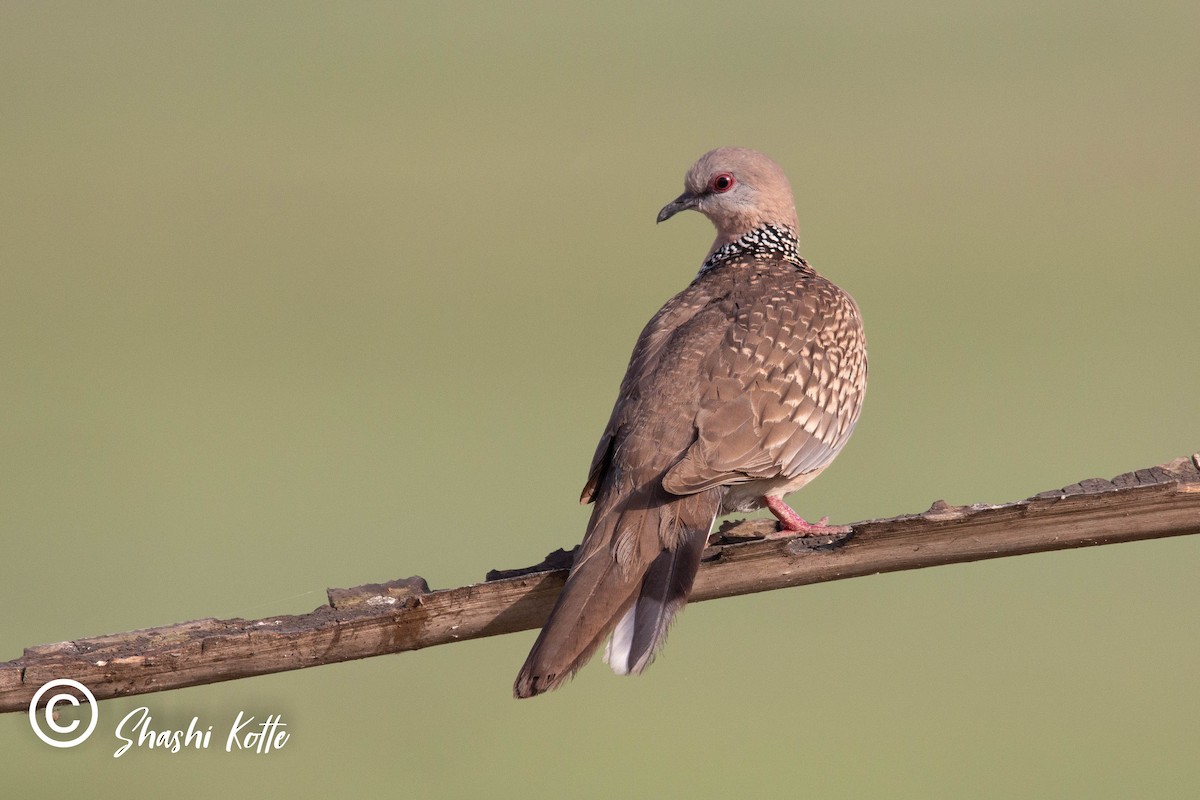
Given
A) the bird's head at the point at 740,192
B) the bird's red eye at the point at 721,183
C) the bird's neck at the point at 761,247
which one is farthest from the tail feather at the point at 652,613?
the bird's red eye at the point at 721,183

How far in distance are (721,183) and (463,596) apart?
275 cm

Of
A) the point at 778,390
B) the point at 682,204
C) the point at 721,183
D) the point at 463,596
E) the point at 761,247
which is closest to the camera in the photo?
the point at 463,596

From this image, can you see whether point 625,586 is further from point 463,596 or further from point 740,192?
point 740,192

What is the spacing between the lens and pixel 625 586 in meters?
3.40

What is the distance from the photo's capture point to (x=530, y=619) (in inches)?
136

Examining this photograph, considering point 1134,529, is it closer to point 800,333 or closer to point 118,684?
point 800,333

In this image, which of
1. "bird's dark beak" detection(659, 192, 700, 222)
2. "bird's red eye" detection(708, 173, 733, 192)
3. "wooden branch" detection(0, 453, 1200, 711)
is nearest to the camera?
"wooden branch" detection(0, 453, 1200, 711)

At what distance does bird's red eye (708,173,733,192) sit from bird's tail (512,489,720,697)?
2014 mm

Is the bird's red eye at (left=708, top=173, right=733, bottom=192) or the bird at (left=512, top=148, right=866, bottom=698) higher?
the bird's red eye at (left=708, top=173, right=733, bottom=192)

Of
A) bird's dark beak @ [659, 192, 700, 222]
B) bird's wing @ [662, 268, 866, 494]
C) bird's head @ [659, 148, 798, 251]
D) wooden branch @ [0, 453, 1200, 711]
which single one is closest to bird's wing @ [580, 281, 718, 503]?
bird's wing @ [662, 268, 866, 494]

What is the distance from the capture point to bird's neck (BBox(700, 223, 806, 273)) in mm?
5324

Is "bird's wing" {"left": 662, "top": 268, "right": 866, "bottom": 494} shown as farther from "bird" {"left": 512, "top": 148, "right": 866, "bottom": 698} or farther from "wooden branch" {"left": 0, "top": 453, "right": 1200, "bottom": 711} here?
"wooden branch" {"left": 0, "top": 453, "right": 1200, "bottom": 711}

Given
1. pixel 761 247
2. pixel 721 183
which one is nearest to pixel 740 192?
pixel 721 183

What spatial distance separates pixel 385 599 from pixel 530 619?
392 millimetres
